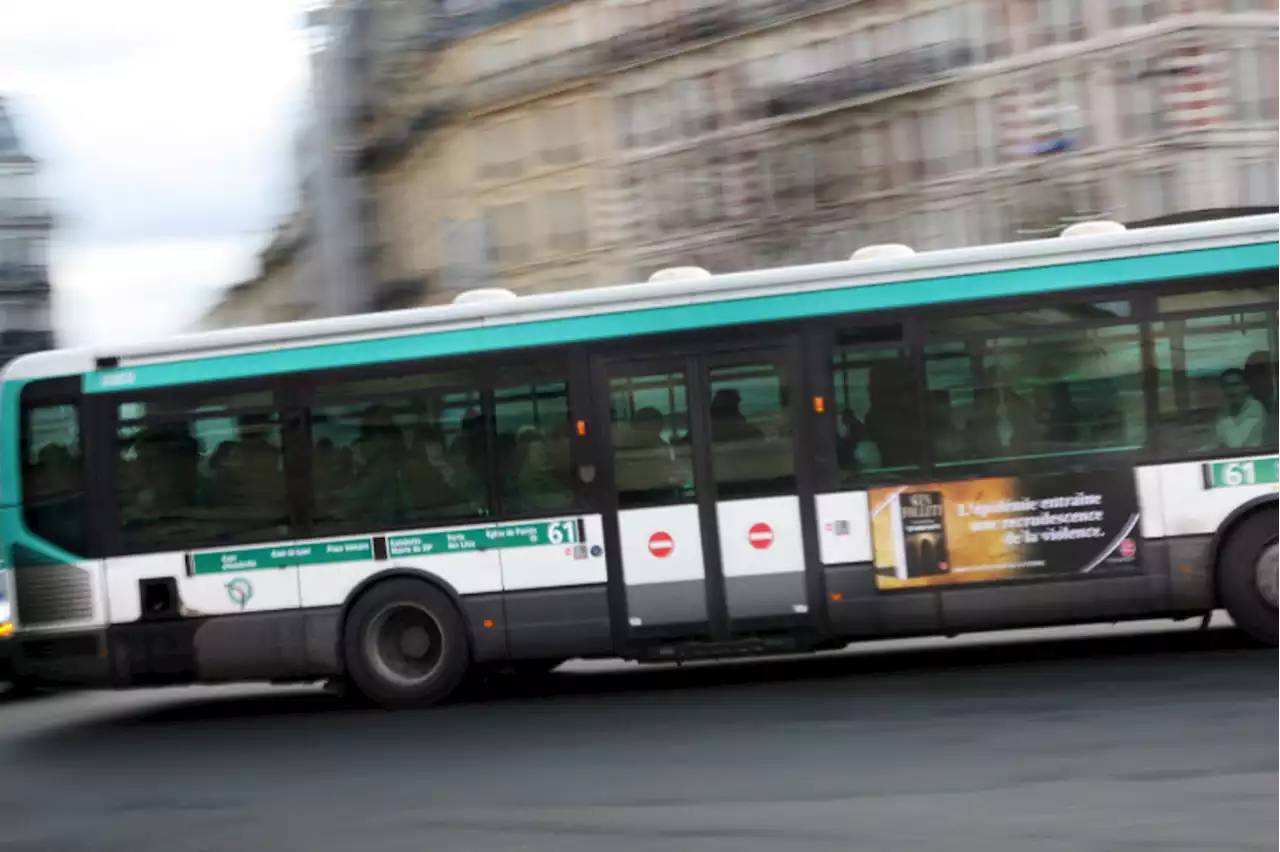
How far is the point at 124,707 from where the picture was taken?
52.9 ft

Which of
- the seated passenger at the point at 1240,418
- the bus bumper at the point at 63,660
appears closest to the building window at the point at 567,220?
the bus bumper at the point at 63,660

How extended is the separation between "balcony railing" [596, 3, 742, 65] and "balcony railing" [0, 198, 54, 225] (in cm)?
3339

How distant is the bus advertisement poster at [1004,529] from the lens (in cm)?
1278

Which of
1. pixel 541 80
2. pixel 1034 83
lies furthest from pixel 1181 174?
pixel 541 80

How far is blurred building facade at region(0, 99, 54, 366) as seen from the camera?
243 feet

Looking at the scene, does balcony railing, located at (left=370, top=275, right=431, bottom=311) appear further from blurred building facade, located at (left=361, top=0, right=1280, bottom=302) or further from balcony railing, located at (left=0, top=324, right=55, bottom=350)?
balcony railing, located at (left=0, top=324, right=55, bottom=350)

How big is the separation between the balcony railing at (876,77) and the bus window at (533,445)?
3049 cm

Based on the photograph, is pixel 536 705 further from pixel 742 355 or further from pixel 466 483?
pixel 742 355

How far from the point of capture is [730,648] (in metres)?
13.1

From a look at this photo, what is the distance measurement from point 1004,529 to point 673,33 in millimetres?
39382

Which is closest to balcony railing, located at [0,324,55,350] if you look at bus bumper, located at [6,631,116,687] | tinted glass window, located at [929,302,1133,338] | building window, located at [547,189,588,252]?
building window, located at [547,189,588,252]

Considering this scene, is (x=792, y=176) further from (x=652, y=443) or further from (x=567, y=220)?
(x=652, y=443)

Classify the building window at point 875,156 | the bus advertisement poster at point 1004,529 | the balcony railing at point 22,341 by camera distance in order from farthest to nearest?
the balcony railing at point 22,341
the building window at point 875,156
the bus advertisement poster at point 1004,529

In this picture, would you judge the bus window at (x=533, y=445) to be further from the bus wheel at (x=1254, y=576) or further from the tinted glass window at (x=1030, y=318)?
the bus wheel at (x=1254, y=576)
